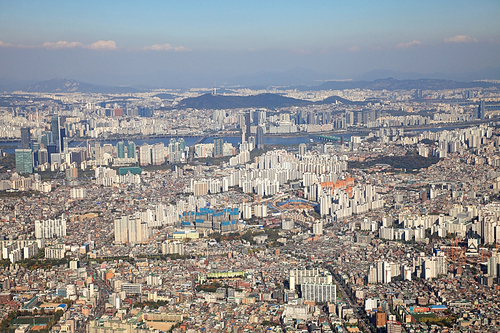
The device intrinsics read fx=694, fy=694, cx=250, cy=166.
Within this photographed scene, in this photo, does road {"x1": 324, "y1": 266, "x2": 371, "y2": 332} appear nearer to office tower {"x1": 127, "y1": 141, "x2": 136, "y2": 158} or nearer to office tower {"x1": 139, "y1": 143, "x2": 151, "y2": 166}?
office tower {"x1": 139, "y1": 143, "x2": 151, "y2": 166}

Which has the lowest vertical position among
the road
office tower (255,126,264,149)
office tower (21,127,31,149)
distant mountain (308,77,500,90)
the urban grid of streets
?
the road

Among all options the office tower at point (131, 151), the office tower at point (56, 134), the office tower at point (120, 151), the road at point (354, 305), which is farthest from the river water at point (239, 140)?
the road at point (354, 305)

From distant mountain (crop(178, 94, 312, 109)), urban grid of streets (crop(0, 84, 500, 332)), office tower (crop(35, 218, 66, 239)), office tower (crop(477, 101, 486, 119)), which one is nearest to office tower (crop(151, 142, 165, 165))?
urban grid of streets (crop(0, 84, 500, 332))

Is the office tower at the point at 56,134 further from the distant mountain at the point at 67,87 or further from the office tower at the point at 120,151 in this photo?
the distant mountain at the point at 67,87

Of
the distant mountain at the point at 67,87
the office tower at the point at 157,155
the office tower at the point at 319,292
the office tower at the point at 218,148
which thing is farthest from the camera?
the distant mountain at the point at 67,87

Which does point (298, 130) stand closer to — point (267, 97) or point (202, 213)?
point (267, 97)

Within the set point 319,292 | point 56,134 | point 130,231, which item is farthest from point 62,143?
point 319,292
